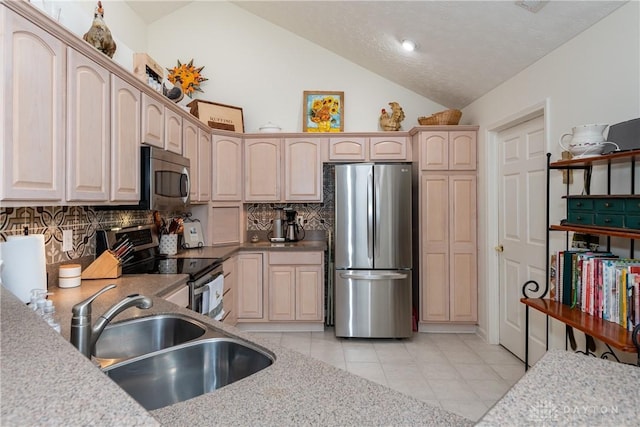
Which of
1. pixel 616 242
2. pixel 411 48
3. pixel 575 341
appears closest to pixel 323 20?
pixel 411 48

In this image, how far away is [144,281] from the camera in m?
2.17

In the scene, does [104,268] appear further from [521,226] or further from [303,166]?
[521,226]

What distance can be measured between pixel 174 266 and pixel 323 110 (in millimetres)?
2520

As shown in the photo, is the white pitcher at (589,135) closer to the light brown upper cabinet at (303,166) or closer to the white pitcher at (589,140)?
the white pitcher at (589,140)

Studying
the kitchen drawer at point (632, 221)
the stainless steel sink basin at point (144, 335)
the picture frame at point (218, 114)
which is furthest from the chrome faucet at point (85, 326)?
the picture frame at point (218, 114)

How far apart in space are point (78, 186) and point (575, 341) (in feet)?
9.79

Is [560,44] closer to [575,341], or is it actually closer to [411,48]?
[411,48]

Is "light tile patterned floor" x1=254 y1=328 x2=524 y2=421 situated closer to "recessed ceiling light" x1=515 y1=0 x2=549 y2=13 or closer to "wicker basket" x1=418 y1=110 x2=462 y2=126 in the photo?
"wicker basket" x1=418 y1=110 x2=462 y2=126

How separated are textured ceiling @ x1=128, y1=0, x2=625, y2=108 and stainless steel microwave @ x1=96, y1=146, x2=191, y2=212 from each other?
1.95 meters

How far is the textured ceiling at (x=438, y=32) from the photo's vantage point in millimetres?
2284

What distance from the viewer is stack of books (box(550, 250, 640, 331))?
1.69 m

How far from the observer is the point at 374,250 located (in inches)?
140

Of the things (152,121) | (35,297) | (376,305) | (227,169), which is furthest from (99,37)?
(376,305)

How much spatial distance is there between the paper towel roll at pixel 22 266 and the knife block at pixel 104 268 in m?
0.48
